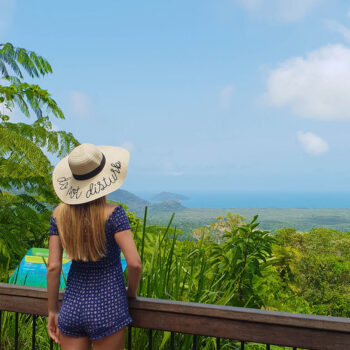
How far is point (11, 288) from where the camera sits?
95.3 inches

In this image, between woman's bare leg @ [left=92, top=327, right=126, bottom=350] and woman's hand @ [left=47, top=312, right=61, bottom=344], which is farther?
woman's hand @ [left=47, top=312, right=61, bottom=344]

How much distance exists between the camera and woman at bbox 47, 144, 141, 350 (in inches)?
78.0

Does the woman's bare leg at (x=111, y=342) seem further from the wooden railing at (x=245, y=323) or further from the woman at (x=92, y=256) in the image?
the wooden railing at (x=245, y=323)

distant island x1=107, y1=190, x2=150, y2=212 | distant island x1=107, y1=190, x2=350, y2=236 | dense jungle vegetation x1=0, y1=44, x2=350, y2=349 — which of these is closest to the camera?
distant island x1=107, y1=190, x2=150, y2=212

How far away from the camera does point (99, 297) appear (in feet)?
6.63

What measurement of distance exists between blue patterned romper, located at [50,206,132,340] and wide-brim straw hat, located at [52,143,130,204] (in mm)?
148

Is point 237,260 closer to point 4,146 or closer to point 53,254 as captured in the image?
point 53,254

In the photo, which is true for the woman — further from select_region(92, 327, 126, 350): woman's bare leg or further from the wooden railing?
the wooden railing

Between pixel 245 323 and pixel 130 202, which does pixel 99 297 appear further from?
pixel 130 202

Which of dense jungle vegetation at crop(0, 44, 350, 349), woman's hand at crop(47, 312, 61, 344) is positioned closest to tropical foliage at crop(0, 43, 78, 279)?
dense jungle vegetation at crop(0, 44, 350, 349)

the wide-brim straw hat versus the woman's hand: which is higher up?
the wide-brim straw hat

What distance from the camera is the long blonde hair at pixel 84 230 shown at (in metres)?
1.97

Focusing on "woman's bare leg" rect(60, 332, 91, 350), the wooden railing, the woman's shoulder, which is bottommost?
"woman's bare leg" rect(60, 332, 91, 350)

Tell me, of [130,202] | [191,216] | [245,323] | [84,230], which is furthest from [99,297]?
[191,216]
